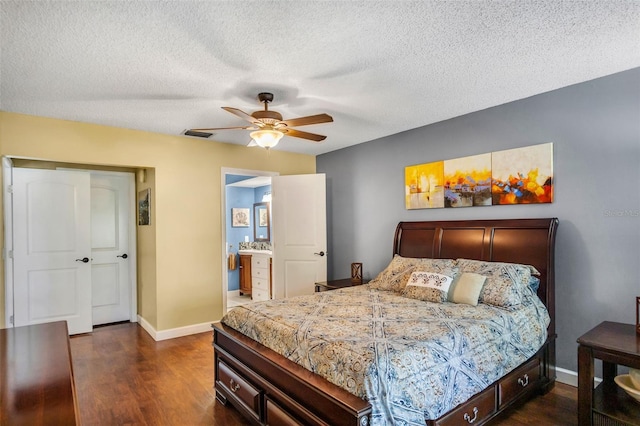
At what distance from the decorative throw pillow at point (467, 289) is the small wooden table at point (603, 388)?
0.71 metres

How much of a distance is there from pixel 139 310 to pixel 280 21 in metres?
4.58

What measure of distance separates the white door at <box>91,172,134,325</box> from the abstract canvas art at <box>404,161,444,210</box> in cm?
395

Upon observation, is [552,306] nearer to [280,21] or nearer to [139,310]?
[280,21]

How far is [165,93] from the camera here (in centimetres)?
300

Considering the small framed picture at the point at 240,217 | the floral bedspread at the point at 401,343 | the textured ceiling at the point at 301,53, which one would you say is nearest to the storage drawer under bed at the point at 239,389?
the floral bedspread at the point at 401,343

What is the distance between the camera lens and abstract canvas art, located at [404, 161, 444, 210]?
396 centimetres

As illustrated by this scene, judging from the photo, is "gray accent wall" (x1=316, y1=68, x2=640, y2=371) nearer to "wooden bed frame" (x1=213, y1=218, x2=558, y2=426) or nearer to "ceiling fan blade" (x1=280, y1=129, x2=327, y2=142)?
"wooden bed frame" (x1=213, y1=218, x2=558, y2=426)

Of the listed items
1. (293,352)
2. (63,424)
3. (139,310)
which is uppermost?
(63,424)

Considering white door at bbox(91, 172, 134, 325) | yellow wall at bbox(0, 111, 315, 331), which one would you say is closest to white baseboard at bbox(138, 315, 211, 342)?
yellow wall at bbox(0, 111, 315, 331)

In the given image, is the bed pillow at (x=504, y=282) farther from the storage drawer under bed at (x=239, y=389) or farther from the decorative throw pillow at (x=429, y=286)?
the storage drawer under bed at (x=239, y=389)

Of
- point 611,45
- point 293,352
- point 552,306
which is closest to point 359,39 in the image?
point 611,45

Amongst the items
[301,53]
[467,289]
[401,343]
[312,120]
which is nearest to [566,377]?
[467,289]

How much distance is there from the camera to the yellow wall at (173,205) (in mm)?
3862

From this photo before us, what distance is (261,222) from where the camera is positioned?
7301 millimetres
